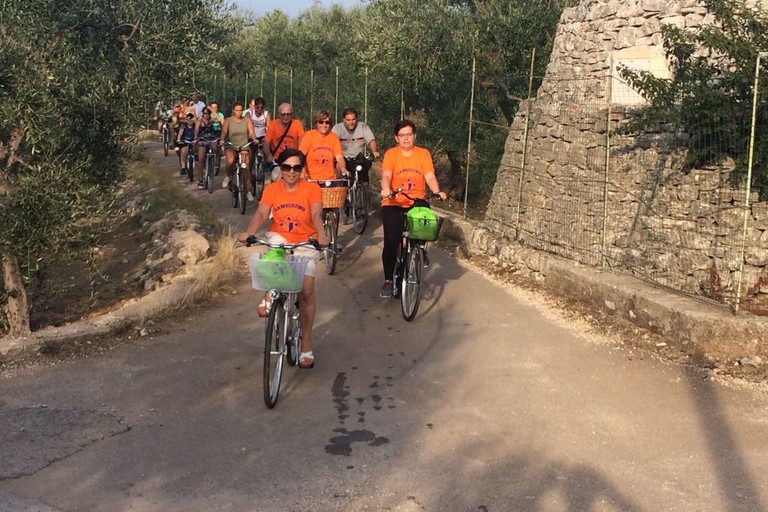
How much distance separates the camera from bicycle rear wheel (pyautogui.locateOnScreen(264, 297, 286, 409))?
572cm

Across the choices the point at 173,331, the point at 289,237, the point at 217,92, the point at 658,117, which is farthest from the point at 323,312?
the point at 217,92

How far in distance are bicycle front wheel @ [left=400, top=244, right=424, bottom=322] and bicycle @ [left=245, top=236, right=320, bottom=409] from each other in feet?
6.74

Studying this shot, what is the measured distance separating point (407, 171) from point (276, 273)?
298 centimetres

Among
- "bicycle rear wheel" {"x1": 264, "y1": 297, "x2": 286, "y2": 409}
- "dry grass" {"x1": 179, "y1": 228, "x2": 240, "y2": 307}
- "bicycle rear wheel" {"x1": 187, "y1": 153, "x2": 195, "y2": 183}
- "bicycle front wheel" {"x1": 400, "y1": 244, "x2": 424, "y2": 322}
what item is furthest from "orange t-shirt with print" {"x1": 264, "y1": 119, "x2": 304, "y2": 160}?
"bicycle rear wheel" {"x1": 187, "y1": 153, "x2": 195, "y2": 183}

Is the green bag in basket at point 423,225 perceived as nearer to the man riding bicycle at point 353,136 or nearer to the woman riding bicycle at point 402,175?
the woman riding bicycle at point 402,175

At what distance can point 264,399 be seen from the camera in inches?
231

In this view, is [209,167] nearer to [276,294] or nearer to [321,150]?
[321,150]

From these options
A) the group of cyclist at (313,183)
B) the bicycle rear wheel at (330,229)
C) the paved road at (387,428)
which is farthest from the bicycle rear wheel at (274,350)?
the bicycle rear wheel at (330,229)

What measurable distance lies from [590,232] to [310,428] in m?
6.30

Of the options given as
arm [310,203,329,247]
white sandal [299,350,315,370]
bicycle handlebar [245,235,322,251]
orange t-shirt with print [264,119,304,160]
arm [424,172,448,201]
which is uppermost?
orange t-shirt with print [264,119,304,160]

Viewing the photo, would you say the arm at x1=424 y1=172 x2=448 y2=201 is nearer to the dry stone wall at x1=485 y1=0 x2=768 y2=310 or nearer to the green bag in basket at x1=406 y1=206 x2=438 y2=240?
the green bag in basket at x1=406 y1=206 x2=438 y2=240

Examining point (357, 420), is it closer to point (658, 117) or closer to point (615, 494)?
point (615, 494)

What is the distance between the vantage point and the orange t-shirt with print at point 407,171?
8383 mm

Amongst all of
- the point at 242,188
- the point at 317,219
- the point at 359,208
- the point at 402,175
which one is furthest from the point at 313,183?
the point at 242,188
